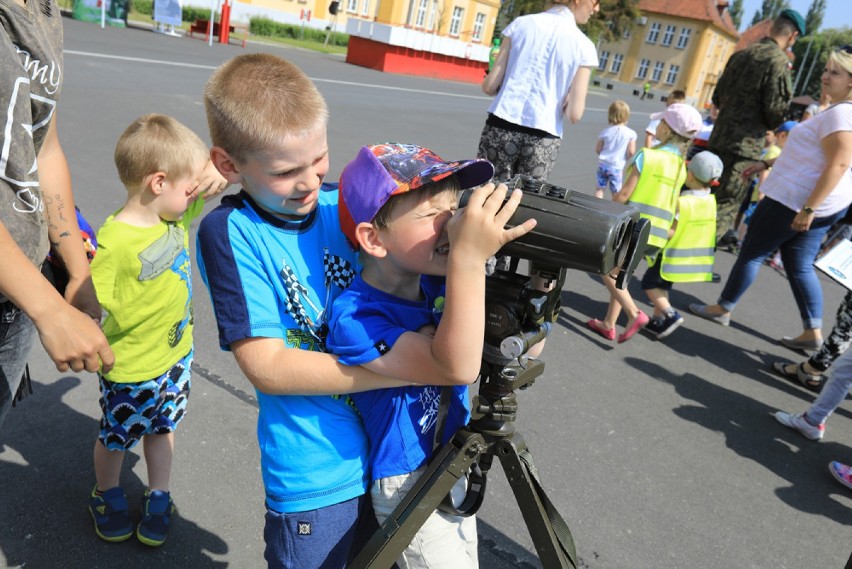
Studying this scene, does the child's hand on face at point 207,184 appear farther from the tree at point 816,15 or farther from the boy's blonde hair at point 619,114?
the tree at point 816,15

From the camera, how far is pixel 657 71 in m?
64.5

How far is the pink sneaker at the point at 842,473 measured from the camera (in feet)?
10.6

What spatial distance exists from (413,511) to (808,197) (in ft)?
13.5

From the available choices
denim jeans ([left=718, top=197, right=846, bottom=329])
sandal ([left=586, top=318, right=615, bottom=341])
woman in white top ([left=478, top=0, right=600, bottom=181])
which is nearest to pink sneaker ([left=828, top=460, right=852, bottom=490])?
sandal ([left=586, top=318, right=615, bottom=341])

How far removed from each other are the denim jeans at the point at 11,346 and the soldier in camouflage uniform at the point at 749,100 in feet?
20.1

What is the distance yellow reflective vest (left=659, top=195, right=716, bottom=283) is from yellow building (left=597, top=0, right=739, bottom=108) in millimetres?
62271

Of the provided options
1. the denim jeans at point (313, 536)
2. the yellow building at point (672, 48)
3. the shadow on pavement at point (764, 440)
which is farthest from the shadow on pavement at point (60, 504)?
the yellow building at point (672, 48)

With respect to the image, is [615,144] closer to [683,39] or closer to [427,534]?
[427,534]

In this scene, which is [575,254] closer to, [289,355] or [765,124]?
[289,355]

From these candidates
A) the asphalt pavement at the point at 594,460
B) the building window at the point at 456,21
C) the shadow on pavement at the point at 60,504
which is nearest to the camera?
the shadow on pavement at the point at 60,504

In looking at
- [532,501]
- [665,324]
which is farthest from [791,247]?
[532,501]

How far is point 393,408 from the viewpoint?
140cm

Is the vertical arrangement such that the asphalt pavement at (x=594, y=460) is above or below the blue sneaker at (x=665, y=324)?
below

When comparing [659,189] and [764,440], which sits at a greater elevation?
[659,189]
